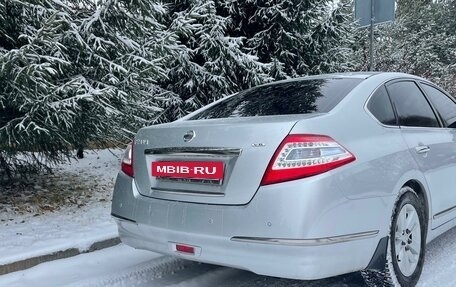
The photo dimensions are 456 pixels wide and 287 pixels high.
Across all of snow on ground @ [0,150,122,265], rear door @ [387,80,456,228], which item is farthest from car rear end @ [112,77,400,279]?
Result: snow on ground @ [0,150,122,265]

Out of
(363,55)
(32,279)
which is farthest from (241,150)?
(363,55)

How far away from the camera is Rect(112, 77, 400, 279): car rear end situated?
7.76 feet

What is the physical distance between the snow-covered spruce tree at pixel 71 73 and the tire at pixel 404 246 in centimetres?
293

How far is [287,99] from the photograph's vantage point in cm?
324

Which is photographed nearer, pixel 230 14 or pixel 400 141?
pixel 400 141

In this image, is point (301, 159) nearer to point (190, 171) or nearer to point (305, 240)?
point (305, 240)

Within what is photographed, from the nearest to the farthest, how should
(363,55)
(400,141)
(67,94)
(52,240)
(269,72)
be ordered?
(400,141) < (52,240) < (67,94) < (269,72) < (363,55)

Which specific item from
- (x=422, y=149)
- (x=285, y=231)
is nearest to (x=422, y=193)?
(x=422, y=149)

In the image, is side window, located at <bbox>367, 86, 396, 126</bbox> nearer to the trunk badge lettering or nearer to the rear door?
the rear door

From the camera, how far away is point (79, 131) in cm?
496

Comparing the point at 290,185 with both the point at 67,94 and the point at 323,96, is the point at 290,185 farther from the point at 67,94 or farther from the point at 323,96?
the point at 67,94

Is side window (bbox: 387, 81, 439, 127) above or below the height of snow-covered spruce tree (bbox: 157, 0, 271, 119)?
below

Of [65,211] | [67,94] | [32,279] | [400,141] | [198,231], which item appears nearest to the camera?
[198,231]

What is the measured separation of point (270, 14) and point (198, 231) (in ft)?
20.3
